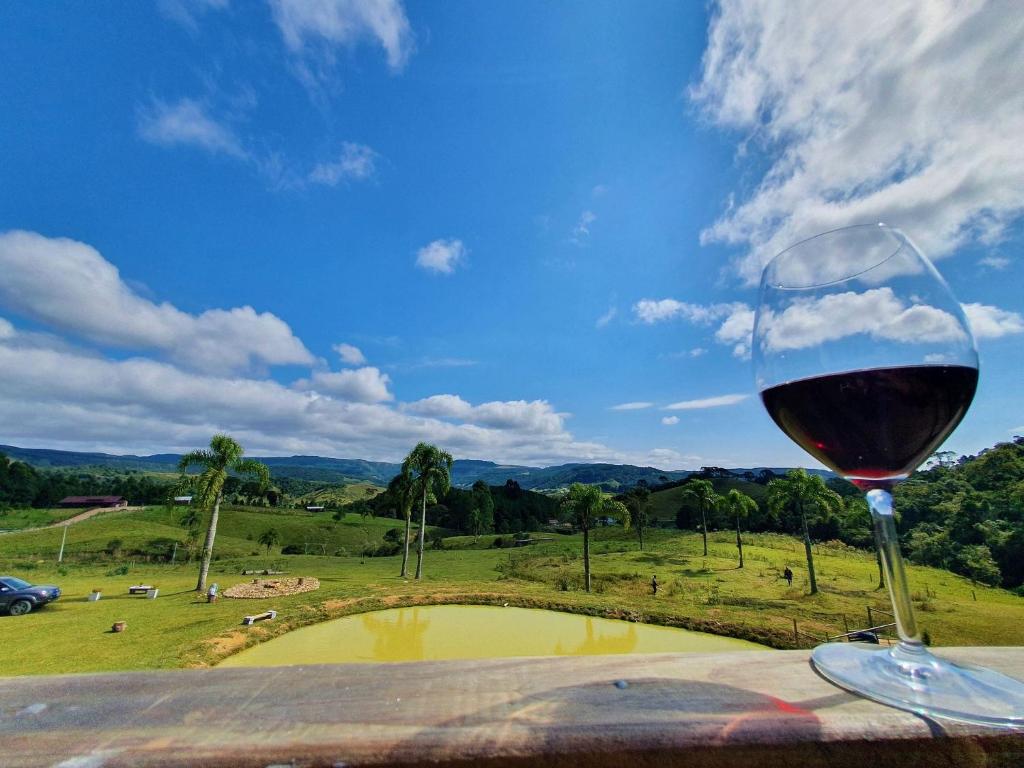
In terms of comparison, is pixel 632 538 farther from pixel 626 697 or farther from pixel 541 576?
pixel 626 697

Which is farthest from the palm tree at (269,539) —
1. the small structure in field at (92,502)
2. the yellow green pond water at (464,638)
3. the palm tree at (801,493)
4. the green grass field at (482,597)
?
the palm tree at (801,493)

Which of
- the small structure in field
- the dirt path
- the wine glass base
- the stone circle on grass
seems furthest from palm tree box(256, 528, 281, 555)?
the wine glass base

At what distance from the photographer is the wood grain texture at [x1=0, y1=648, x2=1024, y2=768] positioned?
71cm

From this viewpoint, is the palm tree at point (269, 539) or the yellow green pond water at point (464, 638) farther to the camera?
the palm tree at point (269, 539)

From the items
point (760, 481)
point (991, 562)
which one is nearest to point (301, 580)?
point (991, 562)

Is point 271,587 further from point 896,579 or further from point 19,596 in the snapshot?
point 896,579

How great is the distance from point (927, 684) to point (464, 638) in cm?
1912

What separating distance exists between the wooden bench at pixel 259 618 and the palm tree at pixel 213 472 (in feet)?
25.4

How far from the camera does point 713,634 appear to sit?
18281 millimetres

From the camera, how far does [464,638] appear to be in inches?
691

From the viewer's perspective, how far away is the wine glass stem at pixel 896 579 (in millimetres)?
930

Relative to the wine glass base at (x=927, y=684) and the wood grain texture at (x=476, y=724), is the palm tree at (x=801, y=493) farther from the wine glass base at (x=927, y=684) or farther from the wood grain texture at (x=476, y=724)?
the wood grain texture at (x=476, y=724)

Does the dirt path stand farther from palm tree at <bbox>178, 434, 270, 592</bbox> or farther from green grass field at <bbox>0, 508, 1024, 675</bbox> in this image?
palm tree at <bbox>178, 434, 270, 592</bbox>

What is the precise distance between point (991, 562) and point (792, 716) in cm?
6181
